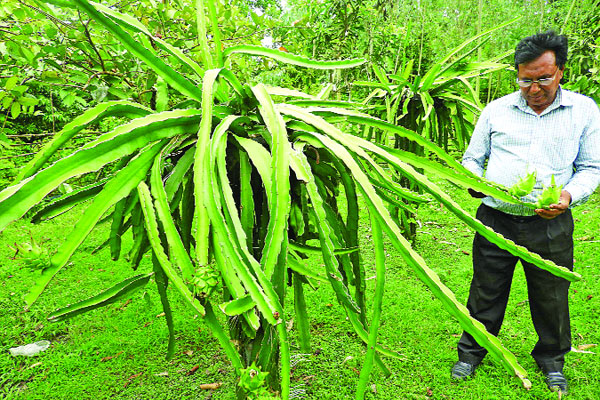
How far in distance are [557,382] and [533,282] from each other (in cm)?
46

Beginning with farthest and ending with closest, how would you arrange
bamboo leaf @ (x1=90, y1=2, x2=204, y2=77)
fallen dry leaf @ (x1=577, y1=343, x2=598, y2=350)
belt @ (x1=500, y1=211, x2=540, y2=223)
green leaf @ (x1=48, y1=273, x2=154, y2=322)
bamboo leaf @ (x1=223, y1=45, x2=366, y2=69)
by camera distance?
fallen dry leaf @ (x1=577, y1=343, x2=598, y2=350) < belt @ (x1=500, y1=211, x2=540, y2=223) < bamboo leaf @ (x1=223, y1=45, x2=366, y2=69) < bamboo leaf @ (x1=90, y1=2, x2=204, y2=77) < green leaf @ (x1=48, y1=273, x2=154, y2=322)

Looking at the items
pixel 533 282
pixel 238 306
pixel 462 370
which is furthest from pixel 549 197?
pixel 462 370

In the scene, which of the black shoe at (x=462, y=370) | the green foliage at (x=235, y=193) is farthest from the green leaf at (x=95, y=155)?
the black shoe at (x=462, y=370)

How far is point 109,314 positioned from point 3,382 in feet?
2.04

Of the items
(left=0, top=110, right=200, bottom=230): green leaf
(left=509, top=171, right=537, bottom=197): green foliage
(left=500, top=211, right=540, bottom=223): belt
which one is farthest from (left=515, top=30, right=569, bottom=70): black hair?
(left=0, top=110, right=200, bottom=230): green leaf

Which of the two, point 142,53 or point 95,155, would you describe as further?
point 142,53

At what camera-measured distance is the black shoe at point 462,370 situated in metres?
1.71

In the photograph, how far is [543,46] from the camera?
1.45m

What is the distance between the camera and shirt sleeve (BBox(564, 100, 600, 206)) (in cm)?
144

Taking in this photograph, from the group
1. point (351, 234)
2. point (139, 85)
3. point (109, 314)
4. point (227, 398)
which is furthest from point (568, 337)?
point (109, 314)

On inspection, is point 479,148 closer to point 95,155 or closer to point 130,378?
point 95,155

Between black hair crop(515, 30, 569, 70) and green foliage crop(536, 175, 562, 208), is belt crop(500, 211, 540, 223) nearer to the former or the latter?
black hair crop(515, 30, 569, 70)

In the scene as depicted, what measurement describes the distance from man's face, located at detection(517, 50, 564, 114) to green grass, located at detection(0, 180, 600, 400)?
1132 mm

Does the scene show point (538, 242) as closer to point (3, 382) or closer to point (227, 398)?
point (227, 398)
